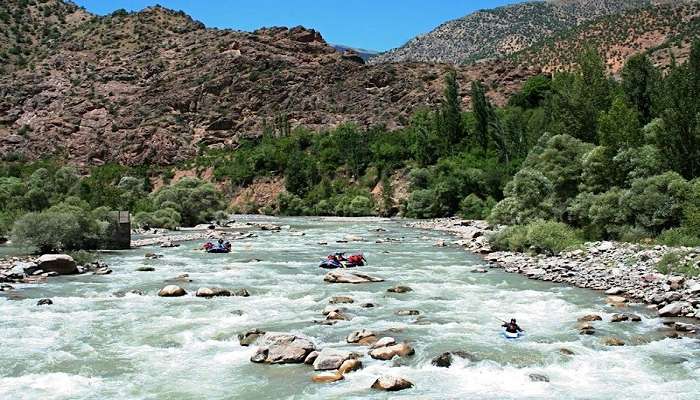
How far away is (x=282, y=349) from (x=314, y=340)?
1.40 m

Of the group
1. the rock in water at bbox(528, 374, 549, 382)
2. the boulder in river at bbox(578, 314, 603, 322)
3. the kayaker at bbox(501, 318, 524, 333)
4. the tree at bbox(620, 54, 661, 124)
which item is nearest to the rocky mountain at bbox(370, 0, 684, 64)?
the tree at bbox(620, 54, 661, 124)

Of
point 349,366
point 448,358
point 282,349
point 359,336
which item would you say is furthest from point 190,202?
point 448,358

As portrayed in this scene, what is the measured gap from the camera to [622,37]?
117 m

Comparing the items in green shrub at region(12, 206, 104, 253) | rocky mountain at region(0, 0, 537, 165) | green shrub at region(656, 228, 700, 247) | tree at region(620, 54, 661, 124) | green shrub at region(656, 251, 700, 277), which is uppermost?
rocky mountain at region(0, 0, 537, 165)

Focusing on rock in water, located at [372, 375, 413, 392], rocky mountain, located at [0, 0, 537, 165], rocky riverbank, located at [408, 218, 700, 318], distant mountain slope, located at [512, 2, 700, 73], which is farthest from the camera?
distant mountain slope, located at [512, 2, 700, 73]

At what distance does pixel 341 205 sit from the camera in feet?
254

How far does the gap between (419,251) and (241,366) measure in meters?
22.1

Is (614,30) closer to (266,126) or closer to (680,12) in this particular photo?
(680,12)

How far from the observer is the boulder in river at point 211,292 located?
2148cm

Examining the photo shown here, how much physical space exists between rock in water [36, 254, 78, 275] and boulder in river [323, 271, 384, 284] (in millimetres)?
11003

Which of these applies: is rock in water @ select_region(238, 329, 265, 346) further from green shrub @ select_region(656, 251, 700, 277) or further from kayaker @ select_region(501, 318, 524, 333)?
green shrub @ select_region(656, 251, 700, 277)

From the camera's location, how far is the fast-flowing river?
40.2ft

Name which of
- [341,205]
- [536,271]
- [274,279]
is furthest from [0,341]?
[341,205]

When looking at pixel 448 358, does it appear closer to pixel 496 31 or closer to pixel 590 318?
pixel 590 318
